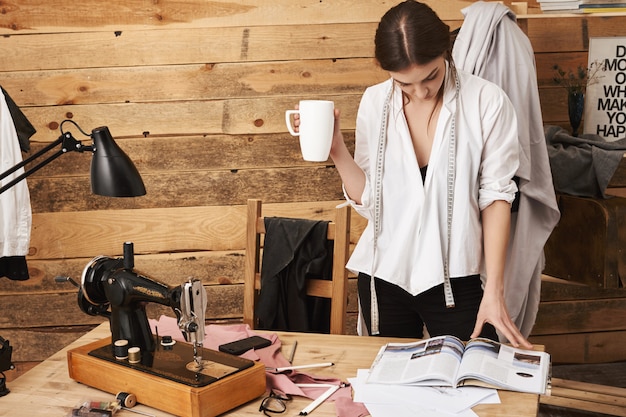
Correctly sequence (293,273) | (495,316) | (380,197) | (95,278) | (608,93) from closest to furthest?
(95,278), (495,316), (380,197), (293,273), (608,93)

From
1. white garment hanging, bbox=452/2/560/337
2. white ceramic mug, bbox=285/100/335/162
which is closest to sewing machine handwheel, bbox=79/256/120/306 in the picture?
white ceramic mug, bbox=285/100/335/162

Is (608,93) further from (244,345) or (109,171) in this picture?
(109,171)

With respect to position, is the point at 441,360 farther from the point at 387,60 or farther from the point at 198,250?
the point at 198,250

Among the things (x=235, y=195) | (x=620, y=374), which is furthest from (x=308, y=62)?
(x=620, y=374)

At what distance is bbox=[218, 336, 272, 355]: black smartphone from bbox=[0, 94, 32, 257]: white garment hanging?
4.35 feet

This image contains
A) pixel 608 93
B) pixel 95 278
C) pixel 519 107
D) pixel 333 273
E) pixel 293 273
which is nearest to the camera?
pixel 95 278

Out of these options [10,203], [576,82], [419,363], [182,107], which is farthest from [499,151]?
[10,203]

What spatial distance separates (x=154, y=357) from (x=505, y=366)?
2.58ft

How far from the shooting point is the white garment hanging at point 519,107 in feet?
8.50

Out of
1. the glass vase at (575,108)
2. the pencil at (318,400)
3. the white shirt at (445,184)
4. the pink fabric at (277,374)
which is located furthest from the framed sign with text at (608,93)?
the pencil at (318,400)

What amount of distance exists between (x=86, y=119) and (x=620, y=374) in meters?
2.74

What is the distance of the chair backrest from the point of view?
83.8 inches

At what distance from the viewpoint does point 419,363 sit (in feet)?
5.28

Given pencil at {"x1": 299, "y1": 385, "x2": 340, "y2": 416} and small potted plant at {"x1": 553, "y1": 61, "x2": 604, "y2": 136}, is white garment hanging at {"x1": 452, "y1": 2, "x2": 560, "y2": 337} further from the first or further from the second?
pencil at {"x1": 299, "y1": 385, "x2": 340, "y2": 416}
